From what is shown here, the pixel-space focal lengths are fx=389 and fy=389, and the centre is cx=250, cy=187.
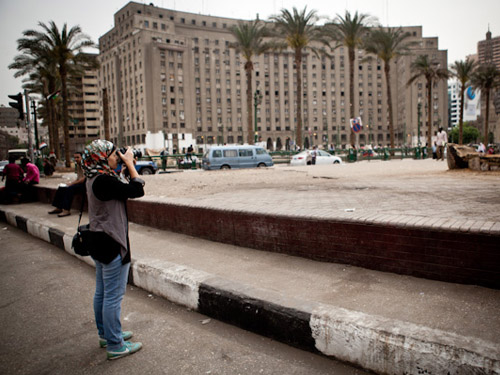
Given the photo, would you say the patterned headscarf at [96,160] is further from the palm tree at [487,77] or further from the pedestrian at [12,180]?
the palm tree at [487,77]

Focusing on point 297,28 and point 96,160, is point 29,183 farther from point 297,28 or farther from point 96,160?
point 297,28

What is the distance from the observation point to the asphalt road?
2832 mm

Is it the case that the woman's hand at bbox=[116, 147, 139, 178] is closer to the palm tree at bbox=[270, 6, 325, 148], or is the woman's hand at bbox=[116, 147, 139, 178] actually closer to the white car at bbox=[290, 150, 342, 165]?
the white car at bbox=[290, 150, 342, 165]

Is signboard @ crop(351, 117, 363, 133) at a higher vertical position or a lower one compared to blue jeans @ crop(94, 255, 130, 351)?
higher

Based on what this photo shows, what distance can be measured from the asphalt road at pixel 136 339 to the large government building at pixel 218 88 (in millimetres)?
88172

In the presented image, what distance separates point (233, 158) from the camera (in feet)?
78.7

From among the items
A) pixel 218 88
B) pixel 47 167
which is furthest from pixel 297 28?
pixel 218 88

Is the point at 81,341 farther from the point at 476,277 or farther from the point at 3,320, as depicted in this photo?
the point at 476,277

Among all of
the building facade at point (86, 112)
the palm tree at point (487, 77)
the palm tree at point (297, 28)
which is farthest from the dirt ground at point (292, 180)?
the building facade at point (86, 112)

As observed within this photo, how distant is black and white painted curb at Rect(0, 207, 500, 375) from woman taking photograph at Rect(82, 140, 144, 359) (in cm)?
92

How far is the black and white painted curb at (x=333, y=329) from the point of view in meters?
2.32

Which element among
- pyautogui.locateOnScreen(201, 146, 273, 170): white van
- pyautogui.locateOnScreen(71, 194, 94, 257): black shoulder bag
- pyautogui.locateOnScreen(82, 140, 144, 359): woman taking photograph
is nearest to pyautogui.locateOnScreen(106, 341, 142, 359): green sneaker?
pyautogui.locateOnScreen(82, 140, 144, 359): woman taking photograph

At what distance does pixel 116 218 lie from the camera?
302 centimetres

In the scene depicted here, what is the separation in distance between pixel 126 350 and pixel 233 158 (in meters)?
21.2
